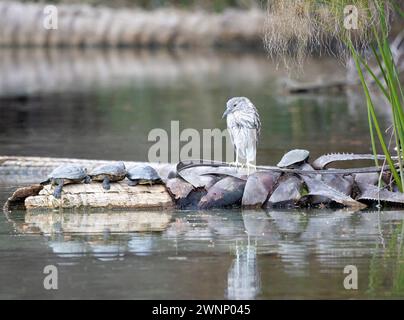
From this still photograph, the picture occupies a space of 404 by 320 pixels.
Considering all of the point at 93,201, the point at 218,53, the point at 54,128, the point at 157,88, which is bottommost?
the point at 93,201

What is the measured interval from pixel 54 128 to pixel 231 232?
28.7 feet

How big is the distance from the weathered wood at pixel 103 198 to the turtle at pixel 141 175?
0.08 m

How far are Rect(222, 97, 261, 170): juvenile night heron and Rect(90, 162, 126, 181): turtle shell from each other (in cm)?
104

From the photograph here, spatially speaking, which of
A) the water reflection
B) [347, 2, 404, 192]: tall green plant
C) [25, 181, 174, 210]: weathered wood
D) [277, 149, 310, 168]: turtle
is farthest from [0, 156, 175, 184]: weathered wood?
[347, 2, 404, 192]: tall green plant

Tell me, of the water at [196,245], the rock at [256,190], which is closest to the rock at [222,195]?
the rock at [256,190]

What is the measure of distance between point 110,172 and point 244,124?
129 cm

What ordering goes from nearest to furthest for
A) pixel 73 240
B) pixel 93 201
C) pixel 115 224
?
pixel 73 240
pixel 115 224
pixel 93 201

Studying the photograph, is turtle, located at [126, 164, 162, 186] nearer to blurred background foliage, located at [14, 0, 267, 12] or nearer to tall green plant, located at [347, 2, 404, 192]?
tall green plant, located at [347, 2, 404, 192]

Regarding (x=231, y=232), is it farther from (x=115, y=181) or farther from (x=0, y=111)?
(x=0, y=111)

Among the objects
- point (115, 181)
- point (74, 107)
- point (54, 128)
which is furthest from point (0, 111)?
point (115, 181)

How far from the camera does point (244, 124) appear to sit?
9.84 metres

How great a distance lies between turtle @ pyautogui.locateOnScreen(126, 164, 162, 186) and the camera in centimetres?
955

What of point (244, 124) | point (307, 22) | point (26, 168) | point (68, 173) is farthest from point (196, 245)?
point (26, 168)

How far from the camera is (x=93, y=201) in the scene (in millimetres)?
9531
